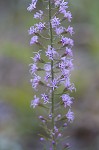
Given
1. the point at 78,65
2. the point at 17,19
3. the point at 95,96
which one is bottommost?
the point at 95,96

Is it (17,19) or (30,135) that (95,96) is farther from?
(17,19)

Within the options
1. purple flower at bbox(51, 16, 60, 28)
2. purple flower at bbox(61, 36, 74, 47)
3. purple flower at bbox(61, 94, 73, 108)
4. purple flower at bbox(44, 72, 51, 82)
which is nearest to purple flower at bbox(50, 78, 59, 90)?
purple flower at bbox(44, 72, 51, 82)

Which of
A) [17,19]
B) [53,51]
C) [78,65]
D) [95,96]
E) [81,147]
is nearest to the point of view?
[53,51]

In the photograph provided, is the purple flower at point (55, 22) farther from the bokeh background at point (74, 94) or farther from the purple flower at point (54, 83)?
the bokeh background at point (74, 94)

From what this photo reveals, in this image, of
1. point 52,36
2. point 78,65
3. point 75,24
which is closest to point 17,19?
point 75,24

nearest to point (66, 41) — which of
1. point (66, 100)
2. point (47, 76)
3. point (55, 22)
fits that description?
point (55, 22)

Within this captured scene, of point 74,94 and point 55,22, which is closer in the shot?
point 55,22

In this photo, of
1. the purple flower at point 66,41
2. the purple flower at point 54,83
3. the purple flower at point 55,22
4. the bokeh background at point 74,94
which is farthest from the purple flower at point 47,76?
the bokeh background at point 74,94

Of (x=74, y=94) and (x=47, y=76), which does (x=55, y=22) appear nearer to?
(x=47, y=76)

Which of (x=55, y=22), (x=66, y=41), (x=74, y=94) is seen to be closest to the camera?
(x=55, y=22)
